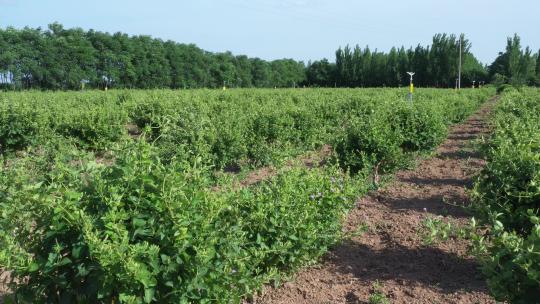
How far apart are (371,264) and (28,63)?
41.2 metres

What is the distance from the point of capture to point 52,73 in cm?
4128

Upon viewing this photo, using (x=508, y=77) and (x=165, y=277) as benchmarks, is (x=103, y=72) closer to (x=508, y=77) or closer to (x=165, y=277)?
(x=508, y=77)

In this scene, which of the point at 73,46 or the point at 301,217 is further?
the point at 73,46

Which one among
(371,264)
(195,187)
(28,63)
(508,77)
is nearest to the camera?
(195,187)

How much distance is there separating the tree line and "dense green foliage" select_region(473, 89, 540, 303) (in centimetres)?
3889

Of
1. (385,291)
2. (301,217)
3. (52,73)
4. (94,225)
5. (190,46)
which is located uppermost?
(190,46)

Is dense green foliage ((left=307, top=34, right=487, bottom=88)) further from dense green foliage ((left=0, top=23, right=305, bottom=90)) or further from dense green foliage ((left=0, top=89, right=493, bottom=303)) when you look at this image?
dense green foliage ((left=0, top=89, right=493, bottom=303))

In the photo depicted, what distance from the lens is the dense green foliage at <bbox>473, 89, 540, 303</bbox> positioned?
2193 mm

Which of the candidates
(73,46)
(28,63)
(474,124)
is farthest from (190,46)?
(474,124)

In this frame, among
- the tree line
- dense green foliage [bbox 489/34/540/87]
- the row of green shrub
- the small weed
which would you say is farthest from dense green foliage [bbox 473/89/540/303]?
dense green foliage [bbox 489/34/540/87]

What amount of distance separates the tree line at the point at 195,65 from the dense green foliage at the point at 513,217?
38889 millimetres

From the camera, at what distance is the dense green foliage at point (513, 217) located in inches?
86.4

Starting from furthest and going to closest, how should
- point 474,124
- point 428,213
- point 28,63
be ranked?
point 28,63, point 474,124, point 428,213

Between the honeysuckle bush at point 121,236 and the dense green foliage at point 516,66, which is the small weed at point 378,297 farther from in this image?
the dense green foliage at point 516,66
